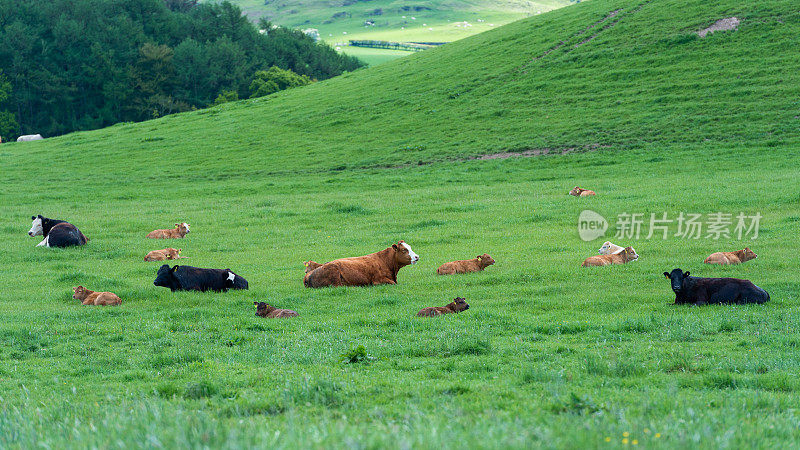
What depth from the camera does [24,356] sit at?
10211 mm

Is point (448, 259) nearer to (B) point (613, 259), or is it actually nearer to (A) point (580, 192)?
(B) point (613, 259)

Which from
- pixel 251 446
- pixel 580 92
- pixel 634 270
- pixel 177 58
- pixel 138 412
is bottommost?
pixel 634 270

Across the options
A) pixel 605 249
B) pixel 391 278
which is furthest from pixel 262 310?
pixel 605 249

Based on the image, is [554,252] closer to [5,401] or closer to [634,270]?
[634,270]

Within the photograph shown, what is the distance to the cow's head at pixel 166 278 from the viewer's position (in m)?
15.6

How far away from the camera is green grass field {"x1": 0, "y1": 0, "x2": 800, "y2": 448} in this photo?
19.0 ft

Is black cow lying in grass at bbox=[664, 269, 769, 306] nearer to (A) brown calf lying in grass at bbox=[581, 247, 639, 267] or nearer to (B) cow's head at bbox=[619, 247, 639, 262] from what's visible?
(A) brown calf lying in grass at bbox=[581, 247, 639, 267]

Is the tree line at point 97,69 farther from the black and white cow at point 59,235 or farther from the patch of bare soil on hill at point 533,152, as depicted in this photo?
the black and white cow at point 59,235

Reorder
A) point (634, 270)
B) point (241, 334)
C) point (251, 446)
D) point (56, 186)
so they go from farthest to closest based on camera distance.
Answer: point (56, 186) < point (634, 270) < point (241, 334) < point (251, 446)

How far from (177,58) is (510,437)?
10970 cm

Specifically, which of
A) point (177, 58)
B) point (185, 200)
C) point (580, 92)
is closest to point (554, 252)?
point (185, 200)

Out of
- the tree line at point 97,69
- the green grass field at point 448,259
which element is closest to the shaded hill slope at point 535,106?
the green grass field at point 448,259

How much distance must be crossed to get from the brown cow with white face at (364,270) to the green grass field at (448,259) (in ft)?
2.09

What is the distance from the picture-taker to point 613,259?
17.1 metres
